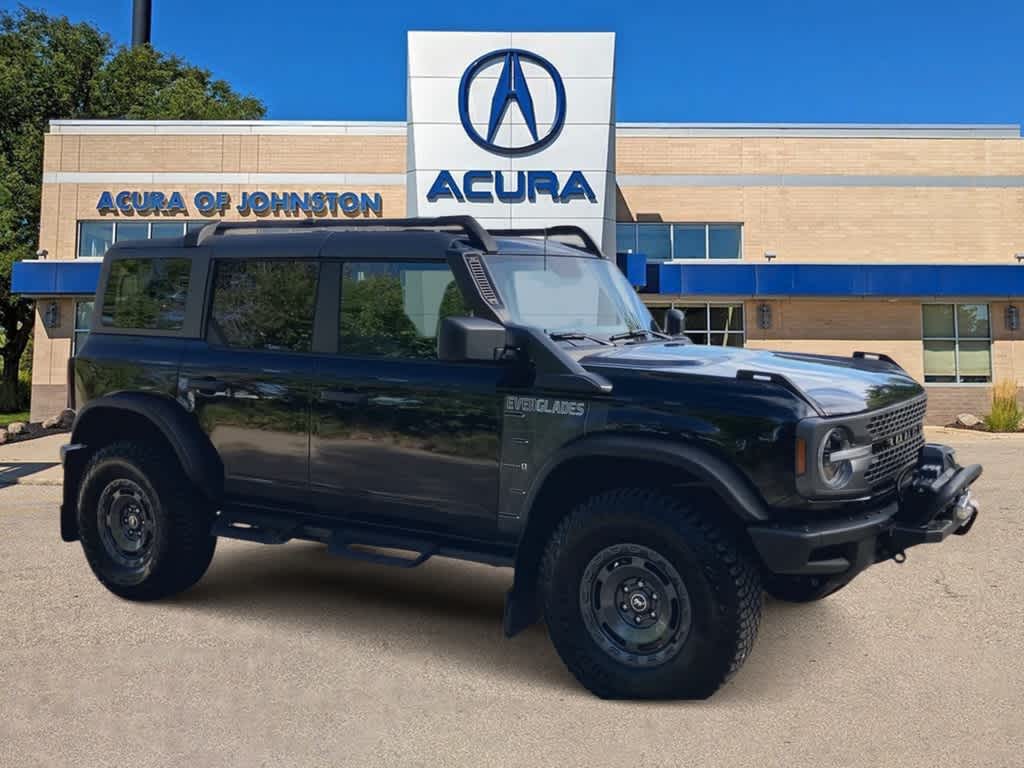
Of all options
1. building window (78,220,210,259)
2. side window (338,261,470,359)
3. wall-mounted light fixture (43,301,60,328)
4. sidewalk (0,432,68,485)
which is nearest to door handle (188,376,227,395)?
side window (338,261,470,359)

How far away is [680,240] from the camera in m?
23.8

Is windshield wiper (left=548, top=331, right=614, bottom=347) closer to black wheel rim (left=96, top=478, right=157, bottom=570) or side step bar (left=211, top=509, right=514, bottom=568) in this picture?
side step bar (left=211, top=509, right=514, bottom=568)

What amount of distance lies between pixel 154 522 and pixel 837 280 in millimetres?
20159

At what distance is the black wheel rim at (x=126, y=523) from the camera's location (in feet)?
18.3

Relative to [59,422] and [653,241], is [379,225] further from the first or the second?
[653,241]

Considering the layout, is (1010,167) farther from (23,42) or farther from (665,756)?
(23,42)

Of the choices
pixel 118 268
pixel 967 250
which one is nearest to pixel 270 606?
pixel 118 268

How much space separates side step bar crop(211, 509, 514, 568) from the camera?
450cm

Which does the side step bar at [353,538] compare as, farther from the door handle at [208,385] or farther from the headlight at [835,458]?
the headlight at [835,458]

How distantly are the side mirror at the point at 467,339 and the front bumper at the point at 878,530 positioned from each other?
4.67 ft

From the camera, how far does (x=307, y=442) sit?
4945 mm

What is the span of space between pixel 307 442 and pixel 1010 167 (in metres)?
24.6

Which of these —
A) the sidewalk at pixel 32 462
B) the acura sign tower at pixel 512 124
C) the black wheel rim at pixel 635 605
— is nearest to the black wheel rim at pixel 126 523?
the black wheel rim at pixel 635 605

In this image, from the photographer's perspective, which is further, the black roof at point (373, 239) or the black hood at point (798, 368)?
the black roof at point (373, 239)
